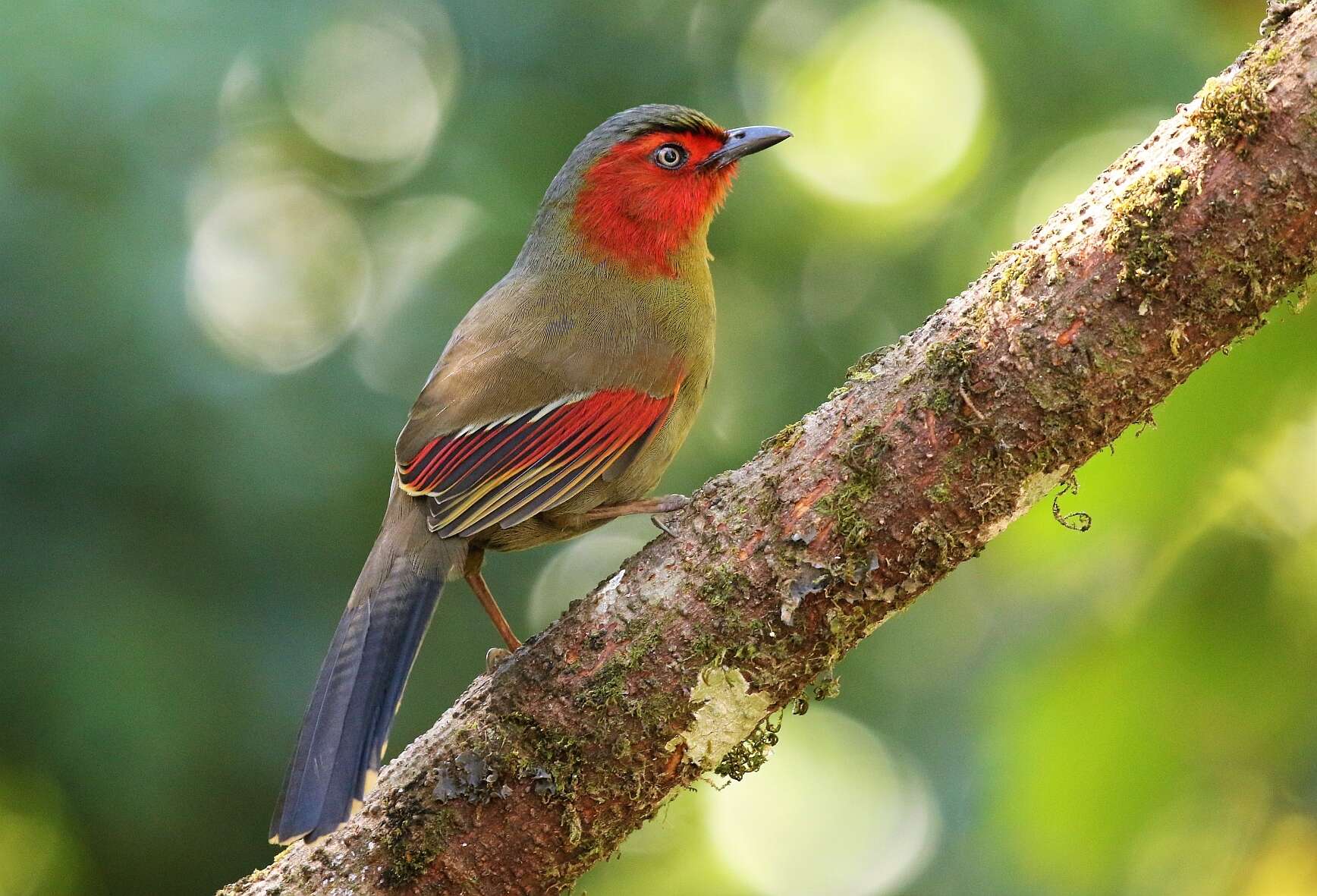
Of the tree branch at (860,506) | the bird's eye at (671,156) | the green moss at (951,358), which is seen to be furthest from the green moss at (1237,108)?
the bird's eye at (671,156)

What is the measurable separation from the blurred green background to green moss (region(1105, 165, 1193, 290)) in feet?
2.47

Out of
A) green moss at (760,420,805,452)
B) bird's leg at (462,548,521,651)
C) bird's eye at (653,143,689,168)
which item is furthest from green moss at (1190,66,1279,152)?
bird's eye at (653,143,689,168)

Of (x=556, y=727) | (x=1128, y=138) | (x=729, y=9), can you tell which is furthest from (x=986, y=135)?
(x=556, y=727)

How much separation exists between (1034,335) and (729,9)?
14.0 feet

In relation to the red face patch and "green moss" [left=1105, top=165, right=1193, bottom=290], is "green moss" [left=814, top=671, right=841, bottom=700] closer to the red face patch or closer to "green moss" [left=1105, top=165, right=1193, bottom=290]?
"green moss" [left=1105, top=165, right=1193, bottom=290]

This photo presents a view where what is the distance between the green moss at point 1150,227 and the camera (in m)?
2.44

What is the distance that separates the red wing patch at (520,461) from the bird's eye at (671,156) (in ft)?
3.77

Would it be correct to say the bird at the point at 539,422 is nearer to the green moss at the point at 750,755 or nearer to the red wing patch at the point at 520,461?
the red wing patch at the point at 520,461

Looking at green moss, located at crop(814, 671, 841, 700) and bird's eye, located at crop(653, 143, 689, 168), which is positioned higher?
bird's eye, located at crop(653, 143, 689, 168)

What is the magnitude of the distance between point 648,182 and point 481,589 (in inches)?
62.7

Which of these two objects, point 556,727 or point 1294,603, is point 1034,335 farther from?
point 556,727

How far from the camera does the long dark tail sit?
2.97 meters

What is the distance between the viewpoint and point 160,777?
4633 mm

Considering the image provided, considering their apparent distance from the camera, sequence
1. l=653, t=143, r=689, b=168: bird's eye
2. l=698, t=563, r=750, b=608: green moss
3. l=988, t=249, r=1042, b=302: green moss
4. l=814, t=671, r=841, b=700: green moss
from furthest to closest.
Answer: l=653, t=143, r=689, b=168: bird's eye → l=814, t=671, r=841, b=700: green moss → l=698, t=563, r=750, b=608: green moss → l=988, t=249, r=1042, b=302: green moss
